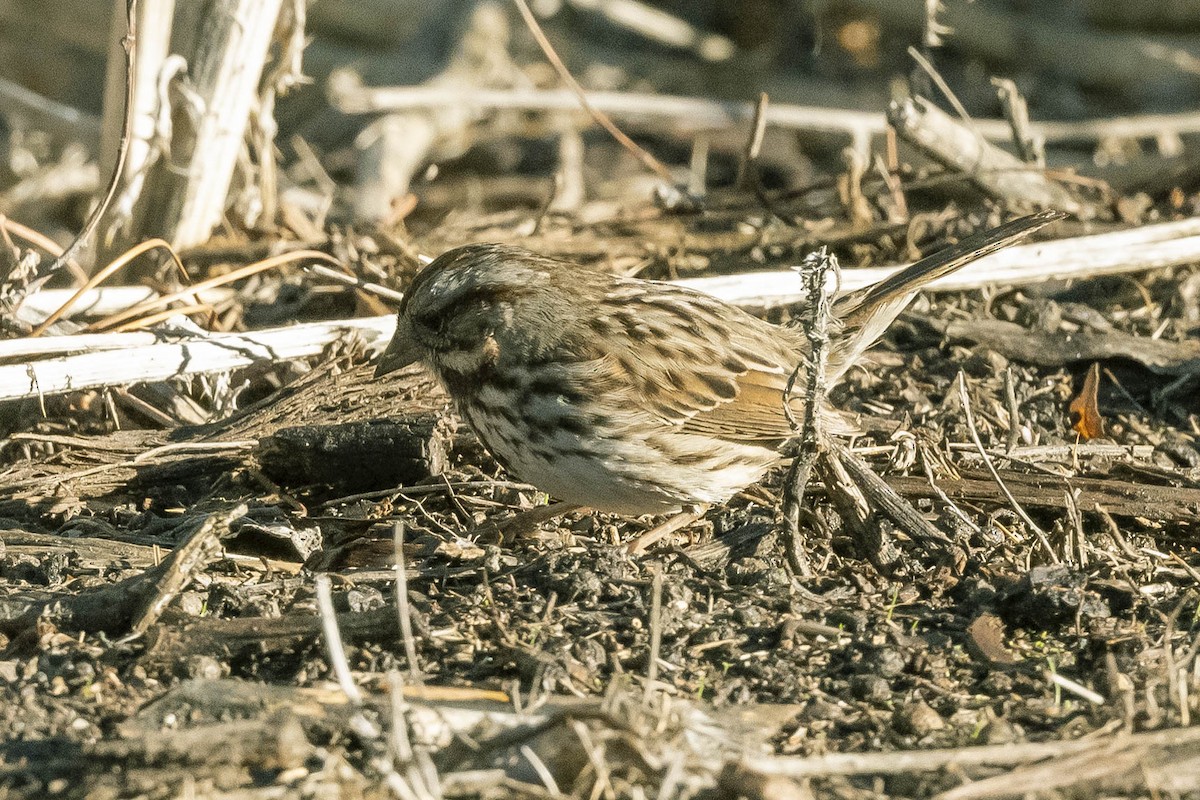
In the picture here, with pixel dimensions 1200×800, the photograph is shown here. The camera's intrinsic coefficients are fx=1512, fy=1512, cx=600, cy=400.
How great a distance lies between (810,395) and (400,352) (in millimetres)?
1547

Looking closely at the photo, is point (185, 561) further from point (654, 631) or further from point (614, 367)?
point (614, 367)

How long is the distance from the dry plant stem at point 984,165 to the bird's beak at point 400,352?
7.65 ft

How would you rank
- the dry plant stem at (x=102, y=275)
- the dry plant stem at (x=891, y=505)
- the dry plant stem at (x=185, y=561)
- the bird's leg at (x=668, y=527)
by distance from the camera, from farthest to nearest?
1. the dry plant stem at (x=102, y=275)
2. the bird's leg at (x=668, y=527)
3. the dry plant stem at (x=891, y=505)
4. the dry plant stem at (x=185, y=561)

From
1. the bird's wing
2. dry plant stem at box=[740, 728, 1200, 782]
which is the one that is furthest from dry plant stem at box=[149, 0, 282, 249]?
dry plant stem at box=[740, 728, 1200, 782]

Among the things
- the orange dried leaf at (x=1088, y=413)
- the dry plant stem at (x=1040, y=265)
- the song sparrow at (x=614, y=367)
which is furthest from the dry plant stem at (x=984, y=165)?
the song sparrow at (x=614, y=367)

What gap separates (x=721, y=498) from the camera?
4.72m

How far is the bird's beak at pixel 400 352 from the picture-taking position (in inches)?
194

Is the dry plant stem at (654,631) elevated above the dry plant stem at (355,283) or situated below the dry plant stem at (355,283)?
below

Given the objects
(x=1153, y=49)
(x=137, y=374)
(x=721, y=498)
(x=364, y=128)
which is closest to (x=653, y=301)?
(x=721, y=498)

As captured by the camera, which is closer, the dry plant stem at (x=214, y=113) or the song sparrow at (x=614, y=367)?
the song sparrow at (x=614, y=367)

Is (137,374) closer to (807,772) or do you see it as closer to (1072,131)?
(807,772)

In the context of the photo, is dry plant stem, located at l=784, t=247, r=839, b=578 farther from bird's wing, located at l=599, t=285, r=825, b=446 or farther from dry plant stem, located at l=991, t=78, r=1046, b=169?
dry plant stem, located at l=991, t=78, r=1046, b=169

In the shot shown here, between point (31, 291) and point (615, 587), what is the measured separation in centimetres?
240

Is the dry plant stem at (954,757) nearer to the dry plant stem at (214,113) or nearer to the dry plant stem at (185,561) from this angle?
the dry plant stem at (185,561)
